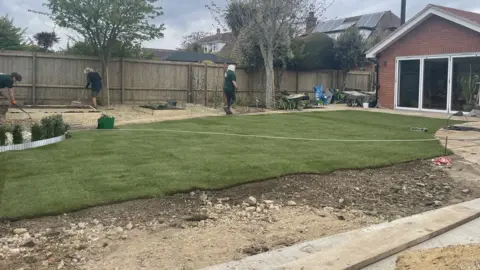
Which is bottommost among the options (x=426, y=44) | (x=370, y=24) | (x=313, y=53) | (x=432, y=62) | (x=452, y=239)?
(x=452, y=239)

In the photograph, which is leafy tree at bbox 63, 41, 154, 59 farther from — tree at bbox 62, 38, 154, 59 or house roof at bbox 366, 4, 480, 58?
house roof at bbox 366, 4, 480, 58

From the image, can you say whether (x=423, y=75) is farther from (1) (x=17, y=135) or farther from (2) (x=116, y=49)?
(1) (x=17, y=135)

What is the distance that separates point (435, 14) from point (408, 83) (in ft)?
9.36

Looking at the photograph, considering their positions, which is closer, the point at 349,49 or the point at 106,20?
the point at 106,20

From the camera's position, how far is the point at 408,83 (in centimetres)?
1839

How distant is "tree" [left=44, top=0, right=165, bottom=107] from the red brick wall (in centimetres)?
958

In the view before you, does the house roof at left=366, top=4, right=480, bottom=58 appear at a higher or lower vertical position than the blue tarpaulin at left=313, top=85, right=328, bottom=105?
higher

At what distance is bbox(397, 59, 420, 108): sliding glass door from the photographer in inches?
710

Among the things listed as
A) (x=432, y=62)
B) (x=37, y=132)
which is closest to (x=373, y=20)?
(x=432, y=62)

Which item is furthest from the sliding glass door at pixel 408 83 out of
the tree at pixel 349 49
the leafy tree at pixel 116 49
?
the leafy tree at pixel 116 49

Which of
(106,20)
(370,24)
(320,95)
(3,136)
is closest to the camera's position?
(3,136)

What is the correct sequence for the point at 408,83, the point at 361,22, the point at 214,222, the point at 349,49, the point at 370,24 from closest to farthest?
the point at 214,222, the point at 408,83, the point at 349,49, the point at 370,24, the point at 361,22

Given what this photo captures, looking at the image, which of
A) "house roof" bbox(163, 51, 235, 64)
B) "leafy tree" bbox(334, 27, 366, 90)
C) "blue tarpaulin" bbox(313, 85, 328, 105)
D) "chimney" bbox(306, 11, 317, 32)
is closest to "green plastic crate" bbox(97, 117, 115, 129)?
"chimney" bbox(306, 11, 317, 32)

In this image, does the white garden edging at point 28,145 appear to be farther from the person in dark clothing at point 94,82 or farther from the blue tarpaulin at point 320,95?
the blue tarpaulin at point 320,95
